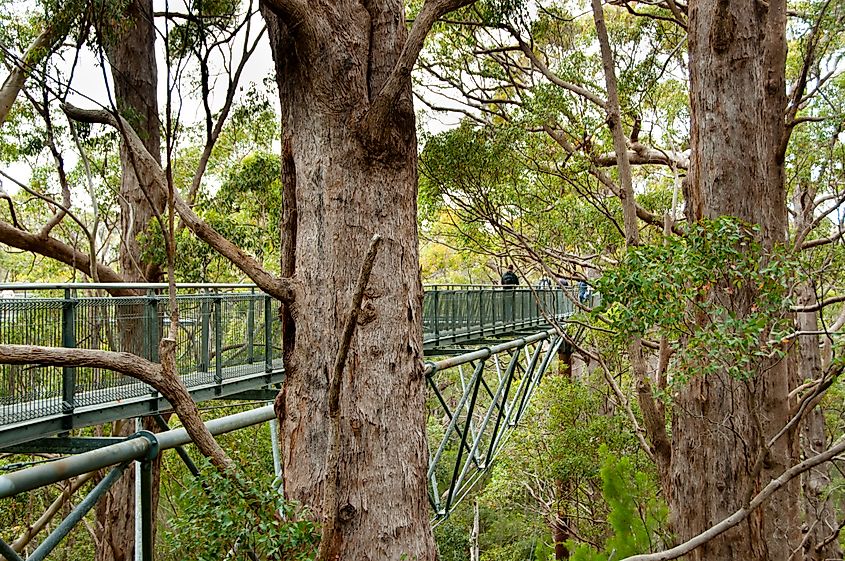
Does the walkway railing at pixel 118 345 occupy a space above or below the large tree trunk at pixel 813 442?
above

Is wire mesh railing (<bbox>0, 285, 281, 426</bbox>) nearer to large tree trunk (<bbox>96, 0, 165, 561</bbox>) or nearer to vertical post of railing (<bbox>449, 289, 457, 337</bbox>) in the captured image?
large tree trunk (<bbox>96, 0, 165, 561</bbox>)

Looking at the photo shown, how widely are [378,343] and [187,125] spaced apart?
11627 millimetres

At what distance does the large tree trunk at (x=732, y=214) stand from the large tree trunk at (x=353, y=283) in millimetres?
2644

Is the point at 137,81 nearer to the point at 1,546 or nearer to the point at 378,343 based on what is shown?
the point at 378,343

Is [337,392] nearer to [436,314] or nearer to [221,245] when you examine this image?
[221,245]

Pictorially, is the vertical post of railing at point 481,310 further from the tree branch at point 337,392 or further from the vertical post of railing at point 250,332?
the tree branch at point 337,392

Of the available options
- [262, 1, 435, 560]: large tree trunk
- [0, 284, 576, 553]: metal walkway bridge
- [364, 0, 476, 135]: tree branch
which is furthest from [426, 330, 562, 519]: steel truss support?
[364, 0, 476, 135]: tree branch

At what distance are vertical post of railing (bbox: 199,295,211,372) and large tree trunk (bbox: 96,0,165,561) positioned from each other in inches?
76.9

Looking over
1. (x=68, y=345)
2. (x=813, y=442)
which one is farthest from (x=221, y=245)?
(x=813, y=442)

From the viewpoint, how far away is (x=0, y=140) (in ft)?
35.3

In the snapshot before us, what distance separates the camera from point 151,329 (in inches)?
248

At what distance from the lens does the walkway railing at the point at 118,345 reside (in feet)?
16.4

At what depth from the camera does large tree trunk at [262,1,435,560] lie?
3.12m

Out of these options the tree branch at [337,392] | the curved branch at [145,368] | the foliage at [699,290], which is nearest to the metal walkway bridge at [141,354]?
the curved branch at [145,368]
